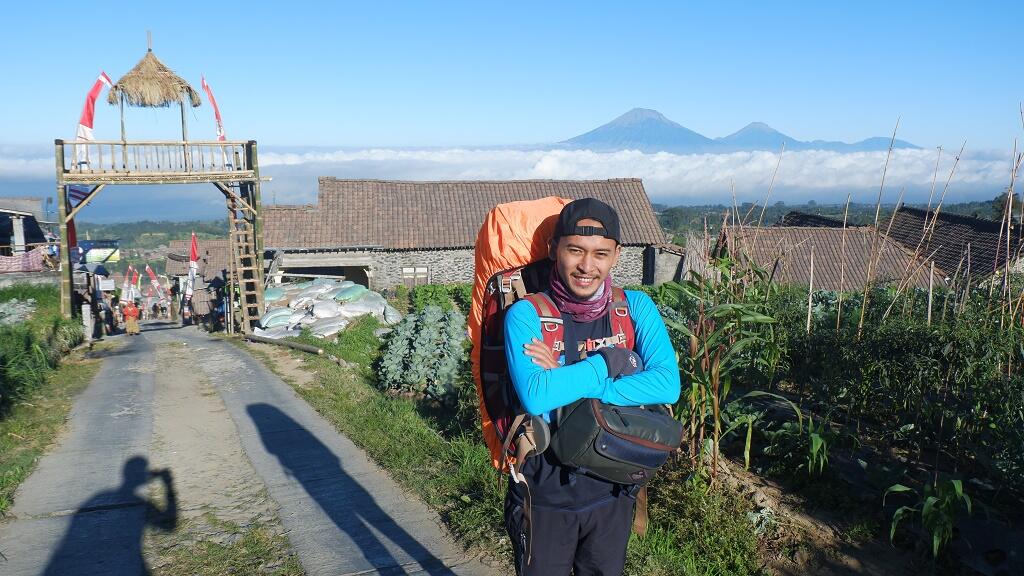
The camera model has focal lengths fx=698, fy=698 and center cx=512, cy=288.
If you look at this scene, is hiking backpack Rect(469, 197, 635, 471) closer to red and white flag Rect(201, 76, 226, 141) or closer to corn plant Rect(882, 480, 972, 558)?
corn plant Rect(882, 480, 972, 558)

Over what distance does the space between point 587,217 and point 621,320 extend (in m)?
0.45

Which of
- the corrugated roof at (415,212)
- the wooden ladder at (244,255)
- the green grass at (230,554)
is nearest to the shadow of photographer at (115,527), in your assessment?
the green grass at (230,554)

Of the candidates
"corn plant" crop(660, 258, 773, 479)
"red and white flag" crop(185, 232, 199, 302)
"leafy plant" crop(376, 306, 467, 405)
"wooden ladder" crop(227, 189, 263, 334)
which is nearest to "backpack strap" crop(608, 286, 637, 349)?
"corn plant" crop(660, 258, 773, 479)

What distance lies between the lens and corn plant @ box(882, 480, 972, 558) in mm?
3875

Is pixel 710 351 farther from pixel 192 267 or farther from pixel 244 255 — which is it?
pixel 192 267

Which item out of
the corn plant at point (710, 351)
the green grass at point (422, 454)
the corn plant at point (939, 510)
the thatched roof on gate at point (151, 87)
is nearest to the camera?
the corn plant at point (939, 510)

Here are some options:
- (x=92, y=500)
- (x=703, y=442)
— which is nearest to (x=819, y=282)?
(x=703, y=442)

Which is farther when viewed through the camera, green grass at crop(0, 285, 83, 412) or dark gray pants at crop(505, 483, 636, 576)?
green grass at crop(0, 285, 83, 412)

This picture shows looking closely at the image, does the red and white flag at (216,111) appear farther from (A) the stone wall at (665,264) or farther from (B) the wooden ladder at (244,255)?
(A) the stone wall at (665,264)

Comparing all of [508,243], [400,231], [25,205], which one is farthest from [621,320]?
[25,205]

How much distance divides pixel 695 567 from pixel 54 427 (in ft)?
21.9

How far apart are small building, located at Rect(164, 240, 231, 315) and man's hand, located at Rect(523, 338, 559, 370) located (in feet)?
49.1

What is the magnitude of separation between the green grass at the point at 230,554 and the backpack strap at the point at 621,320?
249 centimetres

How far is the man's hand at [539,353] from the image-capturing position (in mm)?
2551
